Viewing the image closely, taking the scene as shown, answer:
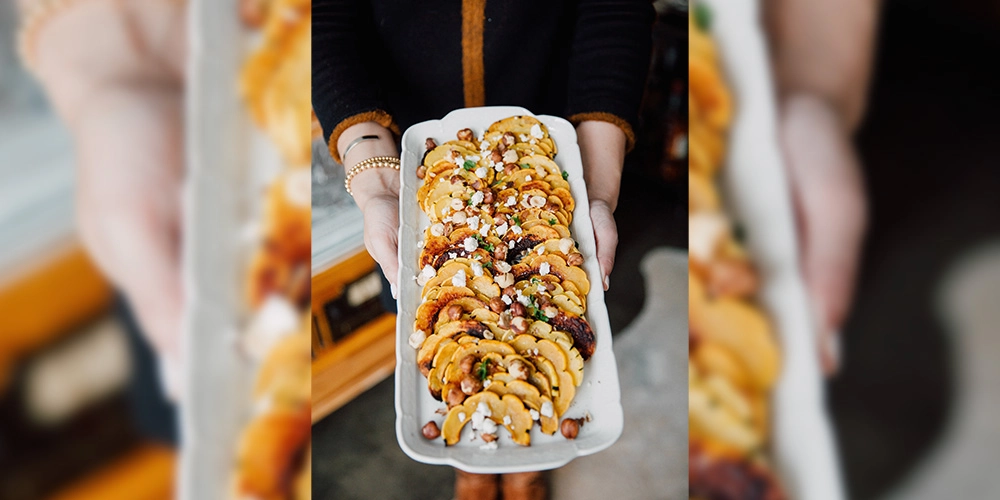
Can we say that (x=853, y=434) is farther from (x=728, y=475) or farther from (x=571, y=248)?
(x=571, y=248)

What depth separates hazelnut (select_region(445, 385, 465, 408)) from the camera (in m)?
0.61

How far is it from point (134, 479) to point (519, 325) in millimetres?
411

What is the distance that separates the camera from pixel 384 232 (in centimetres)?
73

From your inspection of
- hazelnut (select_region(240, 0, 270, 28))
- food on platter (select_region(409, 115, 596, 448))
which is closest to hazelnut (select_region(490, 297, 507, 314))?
food on platter (select_region(409, 115, 596, 448))

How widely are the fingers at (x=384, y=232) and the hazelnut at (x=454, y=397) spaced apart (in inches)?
6.6

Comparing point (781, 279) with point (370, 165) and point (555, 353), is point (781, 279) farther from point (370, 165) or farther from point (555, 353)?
point (370, 165)

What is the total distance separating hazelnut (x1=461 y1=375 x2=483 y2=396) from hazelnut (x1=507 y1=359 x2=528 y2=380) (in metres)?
0.04

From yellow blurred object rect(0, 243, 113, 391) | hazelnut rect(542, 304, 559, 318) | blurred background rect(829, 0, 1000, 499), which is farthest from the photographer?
hazelnut rect(542, 304, 559, 318)

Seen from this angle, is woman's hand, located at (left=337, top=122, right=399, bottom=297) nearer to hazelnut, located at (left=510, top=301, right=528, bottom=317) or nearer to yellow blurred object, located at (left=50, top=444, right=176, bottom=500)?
hazelnut, located at (left=510, top=301, right=528, bottom=317)

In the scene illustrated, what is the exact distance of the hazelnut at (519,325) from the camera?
0.64m

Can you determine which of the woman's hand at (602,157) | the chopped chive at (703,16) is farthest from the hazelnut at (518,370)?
the chopped chive at (703,16)

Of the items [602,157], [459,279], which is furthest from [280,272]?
[602,157]

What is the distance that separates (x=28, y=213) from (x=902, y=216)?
2.79ft

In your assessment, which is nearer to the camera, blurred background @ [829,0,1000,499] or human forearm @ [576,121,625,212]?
blurred background @ [829,0,1000,499]
